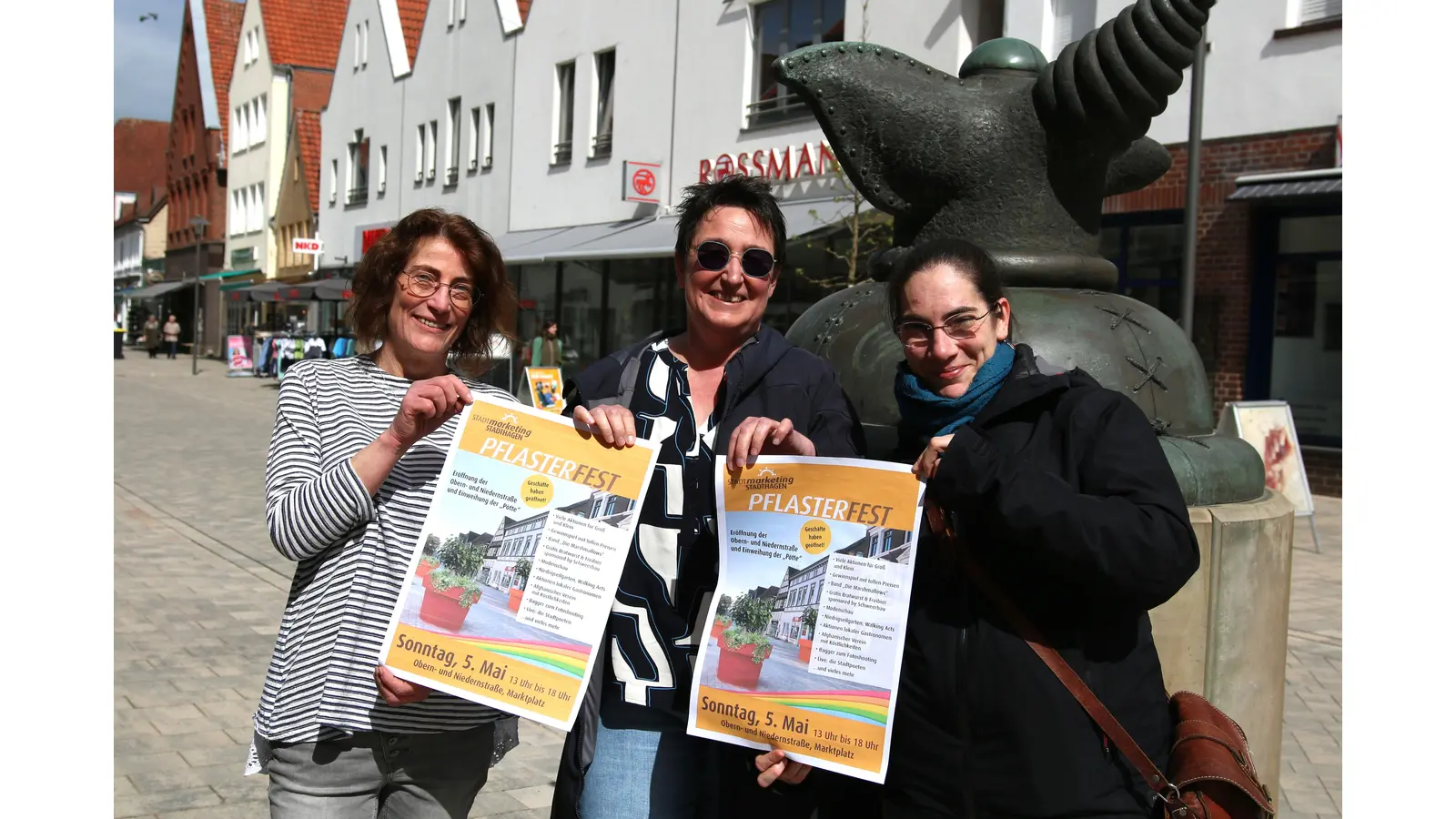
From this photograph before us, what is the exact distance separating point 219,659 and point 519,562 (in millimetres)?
4978

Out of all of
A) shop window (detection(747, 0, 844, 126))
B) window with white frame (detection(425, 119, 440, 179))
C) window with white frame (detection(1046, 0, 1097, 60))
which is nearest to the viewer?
window with white frame (detection(1046, 0, 1097, 60))

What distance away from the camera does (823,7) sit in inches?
746

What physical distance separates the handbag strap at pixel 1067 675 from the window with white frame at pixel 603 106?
22411 mm

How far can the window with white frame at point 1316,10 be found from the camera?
1338 centimetres

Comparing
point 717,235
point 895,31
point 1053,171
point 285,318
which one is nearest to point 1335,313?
point 895,31

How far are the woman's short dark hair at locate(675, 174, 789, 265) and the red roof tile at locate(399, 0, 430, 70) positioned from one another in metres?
35.6

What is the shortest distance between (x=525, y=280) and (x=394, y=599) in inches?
1014

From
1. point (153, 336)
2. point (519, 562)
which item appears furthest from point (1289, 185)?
point (153, 336)

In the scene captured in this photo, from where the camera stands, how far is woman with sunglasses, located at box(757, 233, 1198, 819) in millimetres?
2209

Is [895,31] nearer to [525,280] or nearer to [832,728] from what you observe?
[525,280]

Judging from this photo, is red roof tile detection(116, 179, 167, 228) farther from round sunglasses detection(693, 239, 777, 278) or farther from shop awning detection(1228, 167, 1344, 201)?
round sunglasses detection(693, 239, 777, 278)

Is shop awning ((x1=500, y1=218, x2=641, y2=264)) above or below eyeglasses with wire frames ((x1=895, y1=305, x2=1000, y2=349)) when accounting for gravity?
above

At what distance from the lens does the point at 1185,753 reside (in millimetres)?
2387

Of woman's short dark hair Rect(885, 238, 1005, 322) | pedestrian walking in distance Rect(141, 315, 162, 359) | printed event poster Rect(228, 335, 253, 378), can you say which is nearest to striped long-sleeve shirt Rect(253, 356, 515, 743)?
woman's short dark hair Rect(885, 238, 1005, 322)
